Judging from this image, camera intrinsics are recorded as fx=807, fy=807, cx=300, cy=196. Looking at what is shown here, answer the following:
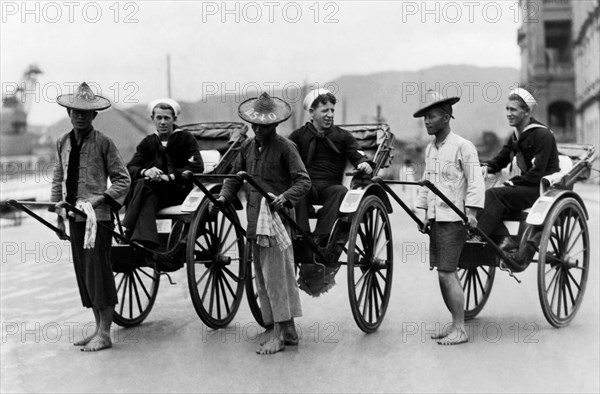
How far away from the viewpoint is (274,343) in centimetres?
609

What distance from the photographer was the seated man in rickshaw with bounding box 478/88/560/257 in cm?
682

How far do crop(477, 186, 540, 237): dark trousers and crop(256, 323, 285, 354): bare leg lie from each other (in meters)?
1.94

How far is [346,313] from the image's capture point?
7.69 meters

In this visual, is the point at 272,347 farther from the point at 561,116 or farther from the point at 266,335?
the point at 561,116

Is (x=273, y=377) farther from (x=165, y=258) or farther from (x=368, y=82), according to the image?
(x=368, y=82)

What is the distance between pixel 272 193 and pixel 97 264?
147 cm

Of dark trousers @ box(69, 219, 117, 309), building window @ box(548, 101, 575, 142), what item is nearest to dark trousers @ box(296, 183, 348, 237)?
dark trousers @ box(69, 219, 117, 309)

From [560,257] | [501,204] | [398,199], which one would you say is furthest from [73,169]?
[560,257]

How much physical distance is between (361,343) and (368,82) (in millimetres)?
67065

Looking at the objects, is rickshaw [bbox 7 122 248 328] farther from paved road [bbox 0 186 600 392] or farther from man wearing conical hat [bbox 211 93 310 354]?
man wearing conical hat [bbox 211 93 310 354]

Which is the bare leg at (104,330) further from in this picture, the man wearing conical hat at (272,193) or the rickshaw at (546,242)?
the rickshaw at (546,242)

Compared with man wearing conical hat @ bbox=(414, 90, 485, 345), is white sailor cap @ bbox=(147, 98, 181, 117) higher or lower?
higher

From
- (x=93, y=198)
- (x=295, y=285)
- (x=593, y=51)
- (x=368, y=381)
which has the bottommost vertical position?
(x=368, y=381)

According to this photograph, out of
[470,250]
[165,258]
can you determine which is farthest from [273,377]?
[470,250]
